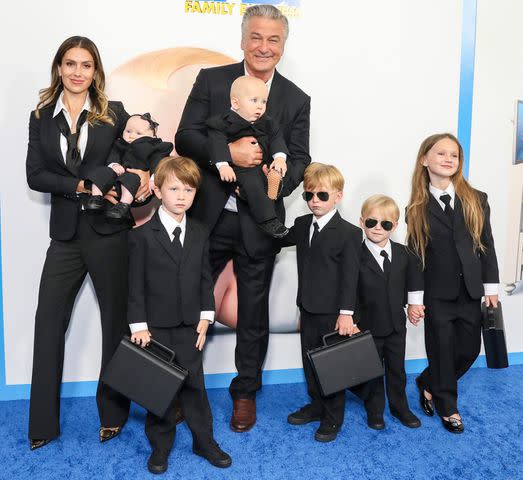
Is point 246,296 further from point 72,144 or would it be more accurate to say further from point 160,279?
point 72,144

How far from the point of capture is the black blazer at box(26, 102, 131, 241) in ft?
8.91

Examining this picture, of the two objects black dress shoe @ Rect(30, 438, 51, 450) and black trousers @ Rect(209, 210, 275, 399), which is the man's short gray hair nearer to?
black trousers @ Rect(209, 210, 275, 399)

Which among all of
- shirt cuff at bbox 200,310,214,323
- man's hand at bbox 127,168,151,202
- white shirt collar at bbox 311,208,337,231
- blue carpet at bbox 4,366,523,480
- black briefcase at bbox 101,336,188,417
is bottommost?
blue carpet at bbox 4,366,523,480

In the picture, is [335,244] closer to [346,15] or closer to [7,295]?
[346,15]

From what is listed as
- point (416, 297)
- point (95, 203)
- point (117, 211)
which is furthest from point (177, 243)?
point (416, 297)

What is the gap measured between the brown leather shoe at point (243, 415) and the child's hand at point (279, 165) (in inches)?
50.6

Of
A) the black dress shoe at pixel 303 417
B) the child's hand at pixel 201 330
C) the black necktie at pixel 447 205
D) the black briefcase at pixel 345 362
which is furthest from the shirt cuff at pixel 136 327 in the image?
the black necktie at pixel 447 205

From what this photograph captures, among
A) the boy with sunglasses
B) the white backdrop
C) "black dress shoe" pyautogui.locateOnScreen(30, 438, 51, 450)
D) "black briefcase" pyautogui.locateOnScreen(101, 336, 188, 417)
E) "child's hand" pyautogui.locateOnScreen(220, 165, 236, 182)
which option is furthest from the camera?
the white backdrop

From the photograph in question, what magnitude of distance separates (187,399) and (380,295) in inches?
43.8

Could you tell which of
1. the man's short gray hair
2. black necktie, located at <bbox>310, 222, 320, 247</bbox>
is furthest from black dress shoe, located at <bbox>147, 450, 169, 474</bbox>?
the man's short gray hair

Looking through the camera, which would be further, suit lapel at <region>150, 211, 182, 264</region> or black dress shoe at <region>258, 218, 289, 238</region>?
black dress shoe at <region>258, 218, 289, 238</region>

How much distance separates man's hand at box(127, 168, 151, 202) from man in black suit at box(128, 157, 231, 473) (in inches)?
6.8

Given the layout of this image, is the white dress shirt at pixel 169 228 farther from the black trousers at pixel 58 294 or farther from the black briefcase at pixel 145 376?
the black trousers at pixel 58 294

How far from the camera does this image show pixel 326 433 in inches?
114
